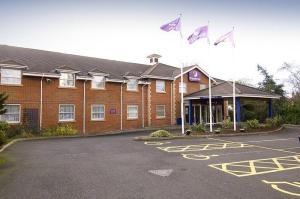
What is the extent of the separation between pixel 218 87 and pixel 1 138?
2264cm

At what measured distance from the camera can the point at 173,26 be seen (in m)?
20.8

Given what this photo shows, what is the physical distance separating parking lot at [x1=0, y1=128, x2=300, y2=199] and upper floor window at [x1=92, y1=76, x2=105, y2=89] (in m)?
14.1

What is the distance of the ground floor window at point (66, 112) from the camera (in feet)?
81.3

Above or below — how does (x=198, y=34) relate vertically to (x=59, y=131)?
above

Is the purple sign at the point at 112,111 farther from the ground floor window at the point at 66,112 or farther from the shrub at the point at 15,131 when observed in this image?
the shrub at the point at 15,131

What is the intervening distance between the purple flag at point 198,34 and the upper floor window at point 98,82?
34.7 ft

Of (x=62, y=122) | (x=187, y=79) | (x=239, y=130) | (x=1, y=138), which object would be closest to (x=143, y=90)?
(x=187, y=79)

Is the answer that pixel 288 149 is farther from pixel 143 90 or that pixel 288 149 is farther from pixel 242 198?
pixel 143 90

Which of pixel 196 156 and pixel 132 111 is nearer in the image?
pixel 196 156

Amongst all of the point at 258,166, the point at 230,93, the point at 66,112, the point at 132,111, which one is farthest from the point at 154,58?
the point at 258,166

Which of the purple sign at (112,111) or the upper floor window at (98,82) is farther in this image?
the purple sign at (112,111)

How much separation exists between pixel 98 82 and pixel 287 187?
73.4 feet

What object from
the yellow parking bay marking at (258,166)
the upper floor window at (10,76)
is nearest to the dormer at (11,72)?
the upper floor window at (10,76)

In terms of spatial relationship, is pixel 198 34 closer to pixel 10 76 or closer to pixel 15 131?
pixel 10 76
